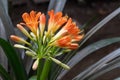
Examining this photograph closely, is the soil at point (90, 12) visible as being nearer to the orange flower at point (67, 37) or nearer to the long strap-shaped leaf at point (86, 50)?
the long strap-shaped leaf at point (86, 50)

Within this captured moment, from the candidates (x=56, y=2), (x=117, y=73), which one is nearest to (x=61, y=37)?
(x=56, y=2)

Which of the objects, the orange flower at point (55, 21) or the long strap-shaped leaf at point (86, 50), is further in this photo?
the long strap-shaped leaf at point (86, 50)

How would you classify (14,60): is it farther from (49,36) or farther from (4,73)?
(49,36)

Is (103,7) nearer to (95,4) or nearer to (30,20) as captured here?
(95,4)

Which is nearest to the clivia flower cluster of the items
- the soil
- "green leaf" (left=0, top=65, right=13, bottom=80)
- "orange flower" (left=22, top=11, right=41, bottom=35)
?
"orange flower" (left=22, top=11, right=41, bottom=35)

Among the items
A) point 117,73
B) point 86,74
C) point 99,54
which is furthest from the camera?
point 99,54

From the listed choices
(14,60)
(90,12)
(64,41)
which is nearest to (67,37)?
(64,41)

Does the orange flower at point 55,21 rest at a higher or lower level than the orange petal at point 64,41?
higher

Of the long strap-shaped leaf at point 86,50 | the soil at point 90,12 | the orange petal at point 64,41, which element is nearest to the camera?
the orange petal at point 64,41

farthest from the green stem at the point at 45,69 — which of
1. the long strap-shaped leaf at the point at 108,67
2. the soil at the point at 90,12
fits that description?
the soil at the point at 90,12
